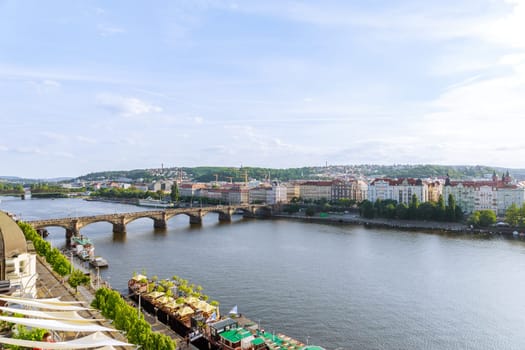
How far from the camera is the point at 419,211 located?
52.3 m

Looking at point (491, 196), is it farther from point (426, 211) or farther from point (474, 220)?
point (474, 220)

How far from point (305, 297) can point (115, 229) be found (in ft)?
96.9

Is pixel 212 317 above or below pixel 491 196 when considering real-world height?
below

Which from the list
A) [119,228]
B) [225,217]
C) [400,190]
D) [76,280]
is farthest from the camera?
[400,190]

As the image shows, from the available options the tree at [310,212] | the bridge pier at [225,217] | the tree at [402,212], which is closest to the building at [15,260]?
the bridge pier at [225,217]

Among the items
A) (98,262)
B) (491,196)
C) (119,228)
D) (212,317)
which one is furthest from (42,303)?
(491,196)

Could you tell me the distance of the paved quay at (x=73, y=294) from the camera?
16578mm

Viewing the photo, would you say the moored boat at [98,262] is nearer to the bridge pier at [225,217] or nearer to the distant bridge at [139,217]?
the distant bridge at [139,217]

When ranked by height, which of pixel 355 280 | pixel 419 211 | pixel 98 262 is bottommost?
pixel 355 280

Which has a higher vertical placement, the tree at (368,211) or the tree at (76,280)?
the tree at (368,211)

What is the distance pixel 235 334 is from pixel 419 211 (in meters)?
41.2

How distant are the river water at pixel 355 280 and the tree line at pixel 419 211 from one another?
9007mm

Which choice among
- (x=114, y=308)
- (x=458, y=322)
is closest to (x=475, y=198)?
(x=458, y=322)

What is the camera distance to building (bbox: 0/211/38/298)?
17.0 metres
